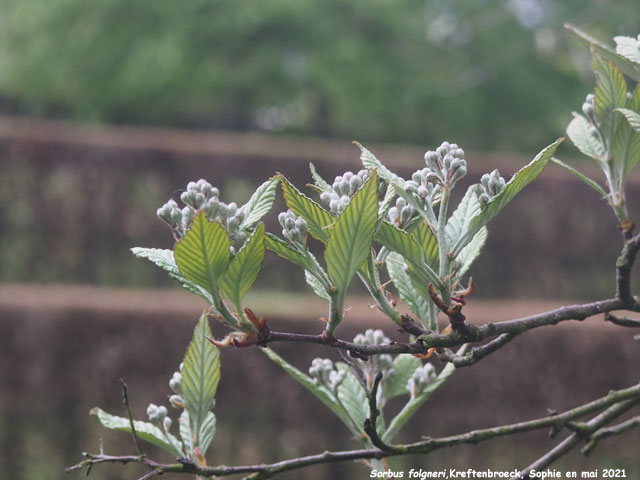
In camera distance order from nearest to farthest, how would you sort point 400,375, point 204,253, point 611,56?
1. point 204,253
2. point 611,56
3. point 400,375

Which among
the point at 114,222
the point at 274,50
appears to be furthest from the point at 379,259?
the point at 274,50

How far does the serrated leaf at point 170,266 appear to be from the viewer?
0.68 m

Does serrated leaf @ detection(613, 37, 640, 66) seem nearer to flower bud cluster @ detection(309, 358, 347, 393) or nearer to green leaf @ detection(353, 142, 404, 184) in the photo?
green leaf @ detection(353, 142, 404, 184)

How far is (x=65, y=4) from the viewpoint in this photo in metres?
12.8

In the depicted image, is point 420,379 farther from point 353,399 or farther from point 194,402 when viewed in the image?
point 194,402

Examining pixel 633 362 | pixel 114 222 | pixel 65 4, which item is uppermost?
pixel 65 4

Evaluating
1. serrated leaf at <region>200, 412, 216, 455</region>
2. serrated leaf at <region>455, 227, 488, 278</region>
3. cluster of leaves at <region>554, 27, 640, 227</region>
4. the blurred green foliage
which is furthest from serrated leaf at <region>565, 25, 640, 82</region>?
the blurred green foliage

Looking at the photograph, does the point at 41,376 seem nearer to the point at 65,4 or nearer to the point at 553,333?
the point at 553,333

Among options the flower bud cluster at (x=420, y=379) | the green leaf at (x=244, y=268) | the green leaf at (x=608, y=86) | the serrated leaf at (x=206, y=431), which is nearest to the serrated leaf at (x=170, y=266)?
the green leaf at (x=244, y=268)

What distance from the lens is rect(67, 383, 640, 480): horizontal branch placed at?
0.72 metres

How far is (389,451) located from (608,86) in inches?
17.8

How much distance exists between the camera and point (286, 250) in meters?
0.66

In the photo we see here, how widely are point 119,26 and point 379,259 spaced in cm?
1333

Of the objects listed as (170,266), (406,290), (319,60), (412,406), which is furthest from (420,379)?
(319,60)
